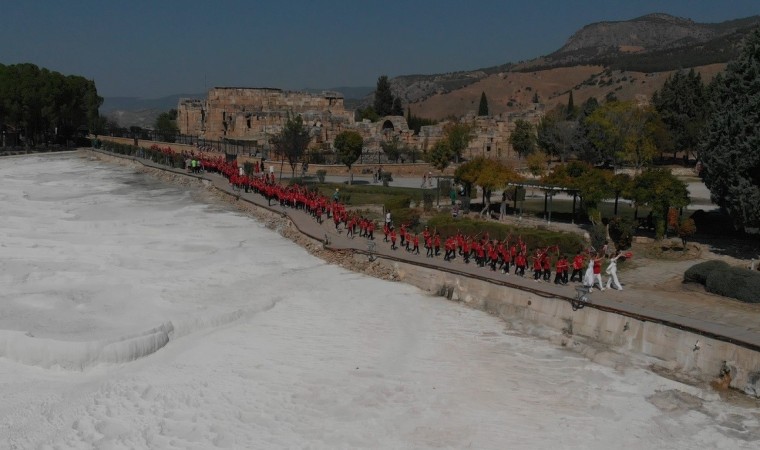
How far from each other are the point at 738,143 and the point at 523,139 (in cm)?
2895

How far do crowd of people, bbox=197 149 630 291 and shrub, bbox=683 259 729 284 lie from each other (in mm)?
1637

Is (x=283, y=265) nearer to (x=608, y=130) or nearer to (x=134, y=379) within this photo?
(x=134, y=379)

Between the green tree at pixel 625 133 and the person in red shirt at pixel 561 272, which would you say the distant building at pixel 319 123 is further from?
the person in red shirt at pixel 561 272

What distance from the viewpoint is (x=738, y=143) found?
835 inches

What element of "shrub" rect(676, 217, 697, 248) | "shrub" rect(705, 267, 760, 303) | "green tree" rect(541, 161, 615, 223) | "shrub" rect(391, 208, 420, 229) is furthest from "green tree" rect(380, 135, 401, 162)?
"shrub" rect(705, 267, 760, 303)

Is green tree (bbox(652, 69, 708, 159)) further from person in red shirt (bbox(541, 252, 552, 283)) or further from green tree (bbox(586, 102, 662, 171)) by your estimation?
person in red shirt (bbox(541, 252, 552, 283))

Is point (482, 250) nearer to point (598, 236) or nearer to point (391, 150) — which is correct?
point (598, 236)

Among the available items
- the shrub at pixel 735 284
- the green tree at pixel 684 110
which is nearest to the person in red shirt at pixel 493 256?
the shrub at pixel 735 284

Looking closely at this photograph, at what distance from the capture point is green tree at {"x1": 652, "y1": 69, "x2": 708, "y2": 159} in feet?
144

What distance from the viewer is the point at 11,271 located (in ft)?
64.7

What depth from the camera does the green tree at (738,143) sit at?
67.9ft

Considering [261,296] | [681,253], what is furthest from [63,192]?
[681,253]

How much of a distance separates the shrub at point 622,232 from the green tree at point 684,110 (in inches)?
918

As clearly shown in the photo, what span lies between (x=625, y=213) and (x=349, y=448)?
20502mm
